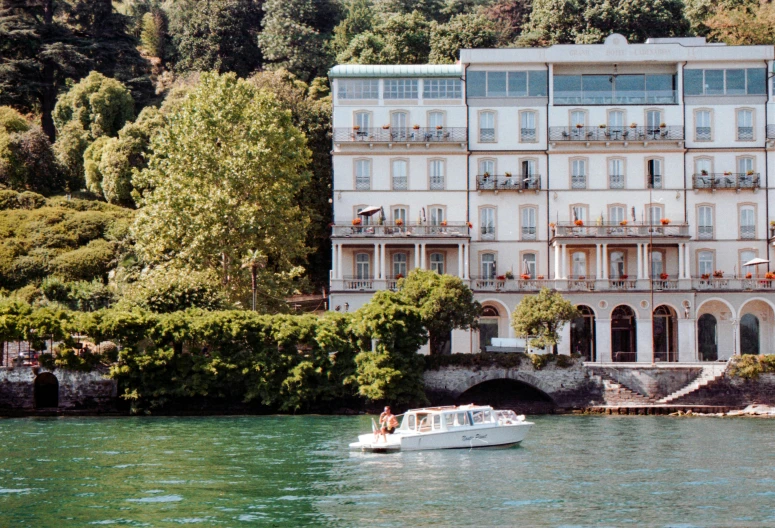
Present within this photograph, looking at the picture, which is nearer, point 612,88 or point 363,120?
point 363,120

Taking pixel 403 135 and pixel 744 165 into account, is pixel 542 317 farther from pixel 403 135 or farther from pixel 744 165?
pixel 744 165

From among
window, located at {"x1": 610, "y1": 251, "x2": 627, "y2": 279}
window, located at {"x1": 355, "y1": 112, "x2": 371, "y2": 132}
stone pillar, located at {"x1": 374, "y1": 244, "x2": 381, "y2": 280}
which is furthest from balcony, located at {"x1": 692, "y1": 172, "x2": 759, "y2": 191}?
window, located at {"x1": 355, "y1": 112, "x2": 371, "y2": 132}

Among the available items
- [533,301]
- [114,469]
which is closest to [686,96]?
[533,301]

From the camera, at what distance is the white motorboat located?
49875 millimetres

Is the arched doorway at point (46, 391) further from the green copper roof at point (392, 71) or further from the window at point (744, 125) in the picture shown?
the window at point (744, 125)

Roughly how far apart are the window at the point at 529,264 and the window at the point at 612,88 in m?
9.64

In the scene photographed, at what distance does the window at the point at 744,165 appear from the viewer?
254 ft

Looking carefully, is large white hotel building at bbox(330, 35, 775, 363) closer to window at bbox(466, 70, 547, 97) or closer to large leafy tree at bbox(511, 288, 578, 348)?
window at bbox(466, 70, 547, 97)

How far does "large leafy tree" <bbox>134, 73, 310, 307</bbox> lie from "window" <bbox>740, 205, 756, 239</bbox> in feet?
87.2

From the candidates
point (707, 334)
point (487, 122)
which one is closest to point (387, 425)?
point (487, 122)

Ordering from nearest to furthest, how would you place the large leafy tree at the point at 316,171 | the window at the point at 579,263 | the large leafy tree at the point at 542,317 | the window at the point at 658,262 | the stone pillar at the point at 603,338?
the large leafy tree at the point at 542,317 → the stone pillar at the point at 603,338 → the window at the point at 658,262 → the window at the point at 579,263 → the large leafy tree at the point at 316,171

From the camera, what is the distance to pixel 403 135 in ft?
255

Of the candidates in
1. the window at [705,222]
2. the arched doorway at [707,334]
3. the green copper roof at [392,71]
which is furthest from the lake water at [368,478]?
the green copper roof at [392,71]

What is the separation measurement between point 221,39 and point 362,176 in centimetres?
3389
